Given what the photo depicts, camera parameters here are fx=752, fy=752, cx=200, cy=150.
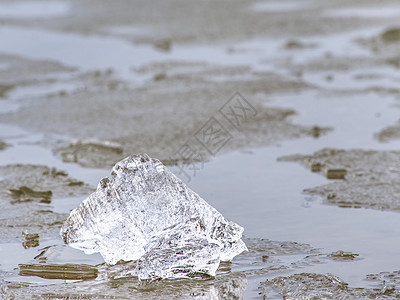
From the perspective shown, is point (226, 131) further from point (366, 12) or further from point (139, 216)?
point (366, 12)

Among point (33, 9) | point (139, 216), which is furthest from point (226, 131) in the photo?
point (33, 9)

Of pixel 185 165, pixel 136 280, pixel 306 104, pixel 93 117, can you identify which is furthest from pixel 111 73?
pixel 136 280

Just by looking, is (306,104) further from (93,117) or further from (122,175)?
(122,175)

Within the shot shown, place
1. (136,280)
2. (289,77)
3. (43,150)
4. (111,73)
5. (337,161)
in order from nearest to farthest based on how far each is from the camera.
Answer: (136,280) < (337,161) < (43,150) < (289,77) < (111,73)

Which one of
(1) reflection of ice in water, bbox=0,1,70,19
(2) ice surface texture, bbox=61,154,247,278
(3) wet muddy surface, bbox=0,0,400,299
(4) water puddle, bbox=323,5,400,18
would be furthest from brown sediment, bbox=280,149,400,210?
(1) reflection of ice in water, bbox=0,1,70,19

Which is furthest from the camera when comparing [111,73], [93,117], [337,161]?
[111,73]

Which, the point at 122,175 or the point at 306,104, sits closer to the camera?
the point at 122,175
